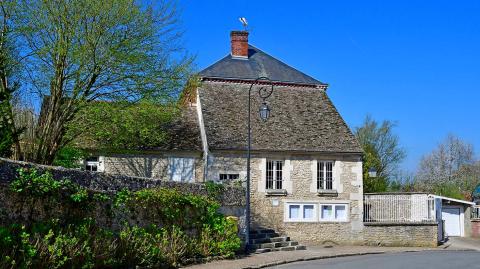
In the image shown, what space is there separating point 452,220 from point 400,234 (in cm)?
892

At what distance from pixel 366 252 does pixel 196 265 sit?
8.33 meters

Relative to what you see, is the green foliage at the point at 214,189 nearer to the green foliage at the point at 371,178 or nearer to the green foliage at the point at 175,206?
the green foliage at the point at 175,206

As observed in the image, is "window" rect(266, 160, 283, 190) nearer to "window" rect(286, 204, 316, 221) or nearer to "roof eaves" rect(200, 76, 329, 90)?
"window" rect(286, 204, 316, 221)

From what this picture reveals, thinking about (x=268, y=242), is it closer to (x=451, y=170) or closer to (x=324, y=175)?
(x=324, y=175)

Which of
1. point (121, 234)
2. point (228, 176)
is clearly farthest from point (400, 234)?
point (121, 234)

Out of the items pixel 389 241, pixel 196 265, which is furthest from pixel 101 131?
pixel 389 241

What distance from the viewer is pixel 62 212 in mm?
11422

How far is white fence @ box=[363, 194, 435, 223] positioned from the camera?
80.5 feet

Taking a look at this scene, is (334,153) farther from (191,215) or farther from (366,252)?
(191,215)

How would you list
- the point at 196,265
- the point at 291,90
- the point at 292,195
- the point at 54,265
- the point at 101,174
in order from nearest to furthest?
1. the point at 54,265
2. the point at 101,174
3. the point at 196,265
4. the point at 292,195
5. the point at 291,90

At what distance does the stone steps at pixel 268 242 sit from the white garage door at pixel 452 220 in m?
14.3

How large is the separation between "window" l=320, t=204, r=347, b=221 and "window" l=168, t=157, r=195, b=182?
566 cm

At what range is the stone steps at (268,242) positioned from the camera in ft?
61.2

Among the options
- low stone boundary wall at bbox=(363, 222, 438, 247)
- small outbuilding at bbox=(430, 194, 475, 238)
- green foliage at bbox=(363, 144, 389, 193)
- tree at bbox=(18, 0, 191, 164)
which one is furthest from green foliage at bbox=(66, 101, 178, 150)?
small outbuilding at bbox=(430, 194, 475, 238)
